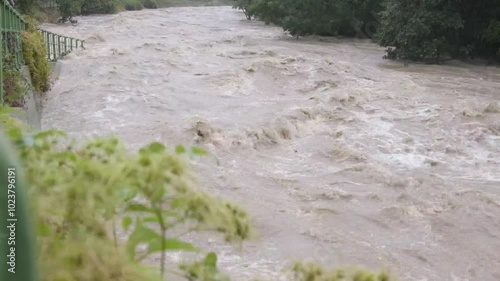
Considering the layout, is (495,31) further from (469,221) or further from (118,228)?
(118,228)

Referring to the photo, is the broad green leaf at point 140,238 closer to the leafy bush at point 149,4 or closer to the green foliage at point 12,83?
the green foliage at point 12,83

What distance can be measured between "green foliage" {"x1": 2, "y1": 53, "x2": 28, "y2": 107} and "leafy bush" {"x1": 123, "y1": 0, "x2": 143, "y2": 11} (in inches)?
1342

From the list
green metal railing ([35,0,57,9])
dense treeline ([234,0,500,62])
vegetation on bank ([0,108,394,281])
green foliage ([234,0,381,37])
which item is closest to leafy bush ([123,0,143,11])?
green metal railing ([35,0,57,9])

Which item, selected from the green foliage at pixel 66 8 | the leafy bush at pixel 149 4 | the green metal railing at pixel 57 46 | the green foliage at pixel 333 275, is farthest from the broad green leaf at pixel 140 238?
the leafy bush at pixel 149 4

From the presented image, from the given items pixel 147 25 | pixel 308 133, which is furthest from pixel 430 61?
pixel 147 25

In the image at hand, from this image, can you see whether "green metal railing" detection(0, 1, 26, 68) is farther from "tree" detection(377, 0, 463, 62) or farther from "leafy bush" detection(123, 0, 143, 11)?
"leafy bush" detection(123, 0, 143, 11)

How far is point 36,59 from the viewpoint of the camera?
40.8ft

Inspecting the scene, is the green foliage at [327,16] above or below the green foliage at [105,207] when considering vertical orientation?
below

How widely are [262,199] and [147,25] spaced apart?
2244 centimetres

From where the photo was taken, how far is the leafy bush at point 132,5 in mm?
43469

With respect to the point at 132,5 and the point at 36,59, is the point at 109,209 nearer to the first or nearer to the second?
the point at 36,59

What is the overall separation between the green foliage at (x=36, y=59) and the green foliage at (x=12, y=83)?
4.70 ft

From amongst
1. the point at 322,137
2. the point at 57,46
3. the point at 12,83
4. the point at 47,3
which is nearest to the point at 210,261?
the point at 12,83

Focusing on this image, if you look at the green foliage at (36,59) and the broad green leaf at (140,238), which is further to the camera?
the green foliage at (36,59)
